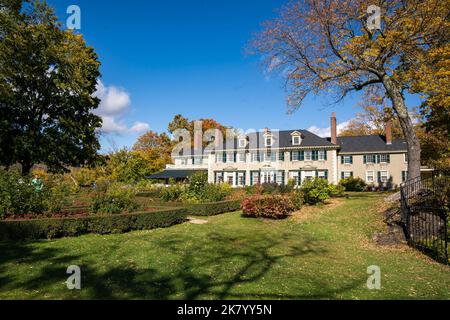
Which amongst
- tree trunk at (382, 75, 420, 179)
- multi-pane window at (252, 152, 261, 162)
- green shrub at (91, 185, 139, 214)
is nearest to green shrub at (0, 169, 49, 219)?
green shrub at (91, 185, 139, 214)

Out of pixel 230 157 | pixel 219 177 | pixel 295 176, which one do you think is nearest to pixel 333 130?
pixel 295 176

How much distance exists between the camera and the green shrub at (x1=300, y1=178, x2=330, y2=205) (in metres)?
20.0

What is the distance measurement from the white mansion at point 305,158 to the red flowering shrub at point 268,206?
2011cm

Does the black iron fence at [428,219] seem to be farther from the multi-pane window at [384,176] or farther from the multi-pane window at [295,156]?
the multi-pane window at [384,176]

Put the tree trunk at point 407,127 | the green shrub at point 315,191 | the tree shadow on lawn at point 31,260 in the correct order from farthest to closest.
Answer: the green shrub at point 315,191 < the tree trunk at point 407,127 < the tree shadow on lawn at point 31,260

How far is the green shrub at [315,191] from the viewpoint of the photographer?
20.0 metres

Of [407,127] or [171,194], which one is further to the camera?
[171,194]

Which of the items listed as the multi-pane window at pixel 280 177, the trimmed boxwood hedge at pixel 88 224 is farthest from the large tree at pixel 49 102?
the multi-pane window at pixel 280 177

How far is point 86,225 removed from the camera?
11688 millimetres

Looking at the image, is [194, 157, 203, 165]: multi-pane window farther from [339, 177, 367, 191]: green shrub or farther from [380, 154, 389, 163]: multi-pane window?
[380, 154, 389, 163]: multi-pane window

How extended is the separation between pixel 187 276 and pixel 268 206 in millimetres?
10718

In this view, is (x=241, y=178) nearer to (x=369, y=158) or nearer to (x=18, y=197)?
(x=369, y=158)
